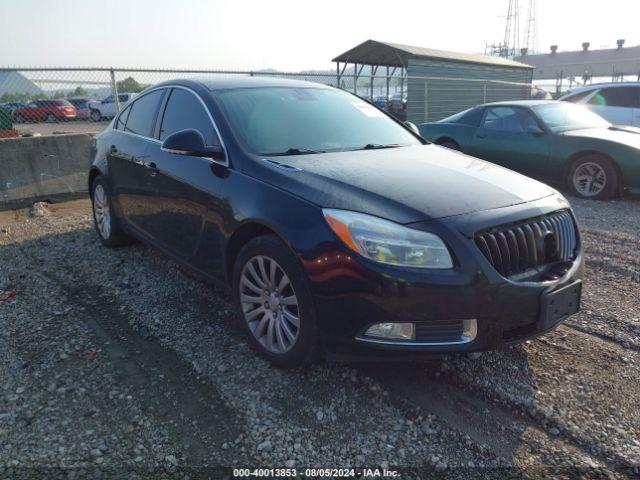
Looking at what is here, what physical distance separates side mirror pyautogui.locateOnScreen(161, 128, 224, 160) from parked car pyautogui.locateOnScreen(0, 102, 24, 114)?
7.20m

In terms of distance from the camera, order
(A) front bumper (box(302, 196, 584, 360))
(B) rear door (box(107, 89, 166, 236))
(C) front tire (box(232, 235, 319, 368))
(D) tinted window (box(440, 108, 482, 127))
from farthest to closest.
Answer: (D) tinted window (box(440, 108, 482, 127)) < (B) rear door (box(107, 89, 166, 236)) < (C) front tire (box(232, 235, 319, 368)) < (A) front bumper (box(302, 196, 584, 360))

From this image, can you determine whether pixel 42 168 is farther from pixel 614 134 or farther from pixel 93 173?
pixel 614 134

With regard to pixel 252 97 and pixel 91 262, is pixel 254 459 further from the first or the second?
pixel 91 262

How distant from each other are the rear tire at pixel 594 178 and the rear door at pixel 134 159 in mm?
6002

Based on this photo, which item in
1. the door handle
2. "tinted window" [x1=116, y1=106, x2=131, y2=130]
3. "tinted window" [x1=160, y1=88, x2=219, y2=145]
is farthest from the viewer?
"tinted window" [x1=116, y1=106, x2=131, y2=130]

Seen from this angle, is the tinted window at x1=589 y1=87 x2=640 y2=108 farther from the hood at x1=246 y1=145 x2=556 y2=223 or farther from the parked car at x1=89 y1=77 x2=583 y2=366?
the hood at x1=246 y1=145 x2=556 y2=223

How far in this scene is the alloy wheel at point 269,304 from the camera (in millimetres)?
2781

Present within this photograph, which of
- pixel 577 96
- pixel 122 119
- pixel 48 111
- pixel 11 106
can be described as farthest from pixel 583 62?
pixel 122 119

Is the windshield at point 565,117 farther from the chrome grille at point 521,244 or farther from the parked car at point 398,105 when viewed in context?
the parked car at point 398,105

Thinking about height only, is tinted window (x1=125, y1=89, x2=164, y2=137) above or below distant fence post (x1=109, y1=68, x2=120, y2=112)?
below

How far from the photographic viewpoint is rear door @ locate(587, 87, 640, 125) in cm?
1113

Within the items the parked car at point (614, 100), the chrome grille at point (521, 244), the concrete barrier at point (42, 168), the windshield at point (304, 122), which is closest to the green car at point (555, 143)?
the parked car at point (614, 100)

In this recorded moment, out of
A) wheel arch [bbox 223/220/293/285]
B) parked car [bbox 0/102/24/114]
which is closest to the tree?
parked car [bbox 0/102/24/114]

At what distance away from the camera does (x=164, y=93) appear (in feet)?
14.0
